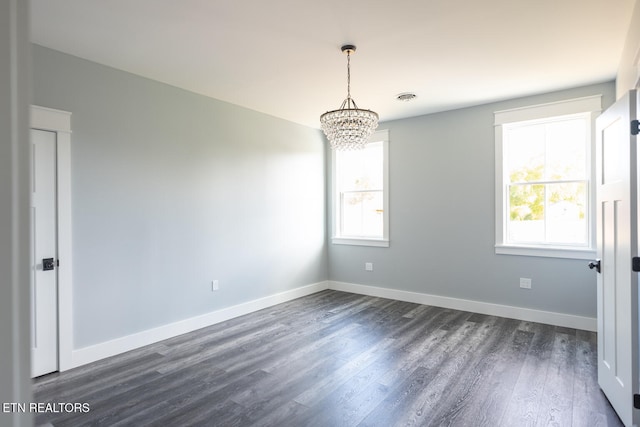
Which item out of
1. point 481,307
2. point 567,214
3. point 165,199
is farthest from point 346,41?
point 481,307

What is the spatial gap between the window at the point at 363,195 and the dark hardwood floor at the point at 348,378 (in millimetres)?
1746

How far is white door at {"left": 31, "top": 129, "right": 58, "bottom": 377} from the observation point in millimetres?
2873

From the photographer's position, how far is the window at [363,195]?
17.6ft

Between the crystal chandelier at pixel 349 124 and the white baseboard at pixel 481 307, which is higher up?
the crystal chandelier at pixel 349 124

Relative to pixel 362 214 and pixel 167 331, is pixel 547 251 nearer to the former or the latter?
pixel 362 214

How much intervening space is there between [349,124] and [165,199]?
216 cm

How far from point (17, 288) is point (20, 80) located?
10.7 inches

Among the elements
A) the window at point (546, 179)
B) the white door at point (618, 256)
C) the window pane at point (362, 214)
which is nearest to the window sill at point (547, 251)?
the window at point (546, 179)

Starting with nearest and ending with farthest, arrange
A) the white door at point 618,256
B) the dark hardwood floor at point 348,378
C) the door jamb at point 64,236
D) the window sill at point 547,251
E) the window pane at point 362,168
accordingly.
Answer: the white door at point 618,256, the dark hardwood floor at point 348,378, the door jamb at point 64,236, the window sill at point 547,251, the window pane at point 362,168

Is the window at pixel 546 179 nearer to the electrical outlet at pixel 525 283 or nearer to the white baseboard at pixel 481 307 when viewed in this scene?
the electrical outlet at pixel 525 283

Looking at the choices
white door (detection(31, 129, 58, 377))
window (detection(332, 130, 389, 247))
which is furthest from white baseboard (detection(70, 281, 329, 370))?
window (detection(332, 130, 389, 247))

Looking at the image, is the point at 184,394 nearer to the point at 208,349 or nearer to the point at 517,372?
the point at 208,349

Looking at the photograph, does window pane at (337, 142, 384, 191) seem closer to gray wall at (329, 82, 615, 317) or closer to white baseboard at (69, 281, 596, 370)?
gray wall at (329, 82, 615, 317)

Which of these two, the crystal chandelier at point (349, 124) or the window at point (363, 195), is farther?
the window at point (363, 195)
